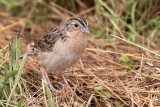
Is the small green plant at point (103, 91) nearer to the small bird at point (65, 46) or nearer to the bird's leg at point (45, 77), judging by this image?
the small bird at point (65, 46)

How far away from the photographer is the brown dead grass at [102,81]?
196 inches

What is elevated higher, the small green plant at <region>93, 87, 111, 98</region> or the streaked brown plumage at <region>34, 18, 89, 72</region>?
the streaked brown plumage at <region>34, 18, 89, 72</region>

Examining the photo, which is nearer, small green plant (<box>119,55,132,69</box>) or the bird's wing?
the bird's wing

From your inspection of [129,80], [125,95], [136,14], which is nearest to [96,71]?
[129,80]

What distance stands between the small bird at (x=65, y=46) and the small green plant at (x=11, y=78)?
1.79ft

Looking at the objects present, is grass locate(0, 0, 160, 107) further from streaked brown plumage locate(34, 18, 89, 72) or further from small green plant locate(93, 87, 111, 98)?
streaked brown plumage locate(34, 18, 89, 72)

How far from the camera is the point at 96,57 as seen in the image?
6.55 meters

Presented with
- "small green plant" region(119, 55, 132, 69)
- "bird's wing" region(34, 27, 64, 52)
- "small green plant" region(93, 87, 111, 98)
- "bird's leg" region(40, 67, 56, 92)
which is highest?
"bird's wing" region(34, 27, 64, 52)

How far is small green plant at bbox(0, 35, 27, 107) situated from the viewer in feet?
15.1

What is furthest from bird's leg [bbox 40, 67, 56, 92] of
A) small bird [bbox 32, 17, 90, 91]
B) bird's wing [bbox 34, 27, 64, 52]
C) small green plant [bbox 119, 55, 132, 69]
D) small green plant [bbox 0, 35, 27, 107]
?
small green plant [bbox 119, 55, 132, 69]

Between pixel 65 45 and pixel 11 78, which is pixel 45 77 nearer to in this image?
pixel 65 45

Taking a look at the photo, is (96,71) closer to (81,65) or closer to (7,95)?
(81,65)

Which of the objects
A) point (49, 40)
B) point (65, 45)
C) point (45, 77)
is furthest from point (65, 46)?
point (45, 77)

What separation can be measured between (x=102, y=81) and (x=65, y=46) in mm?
635
